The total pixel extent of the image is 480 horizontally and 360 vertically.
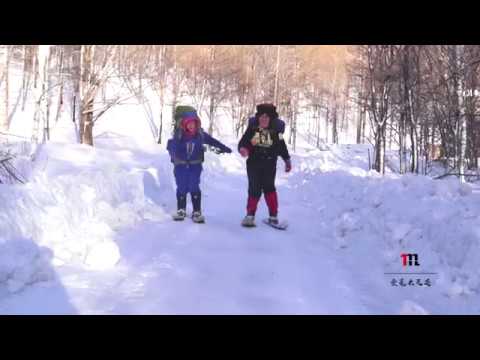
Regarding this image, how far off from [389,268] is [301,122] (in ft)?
172

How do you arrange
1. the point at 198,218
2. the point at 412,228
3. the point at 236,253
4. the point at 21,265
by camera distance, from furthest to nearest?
1. the point at 198,218
2. the point at 412,228
3. the point at 236,253
4. the point at 21,265

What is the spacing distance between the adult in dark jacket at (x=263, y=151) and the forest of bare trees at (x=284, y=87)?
538 cm

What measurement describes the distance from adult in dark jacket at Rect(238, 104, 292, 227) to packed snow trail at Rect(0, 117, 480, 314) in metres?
0.50

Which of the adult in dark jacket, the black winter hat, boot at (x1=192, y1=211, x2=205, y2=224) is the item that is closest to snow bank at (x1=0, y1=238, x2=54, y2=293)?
boot at (x1=192, y1=211, x2=205, y2=224)

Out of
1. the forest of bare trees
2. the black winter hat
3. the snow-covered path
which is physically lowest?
the snow-covered path

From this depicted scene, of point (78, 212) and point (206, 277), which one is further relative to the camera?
point (78, 212)

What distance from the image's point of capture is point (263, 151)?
6844 mm

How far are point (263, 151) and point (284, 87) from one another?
30881mm

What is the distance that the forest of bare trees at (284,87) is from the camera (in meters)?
13.7

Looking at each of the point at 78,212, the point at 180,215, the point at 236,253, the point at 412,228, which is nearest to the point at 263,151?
the point at 180,215

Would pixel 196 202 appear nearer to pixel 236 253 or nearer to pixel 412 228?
pixel 236 253

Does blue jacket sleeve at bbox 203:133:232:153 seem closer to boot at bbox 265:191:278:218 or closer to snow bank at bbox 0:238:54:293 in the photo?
boot at bbox 265:191:278:218

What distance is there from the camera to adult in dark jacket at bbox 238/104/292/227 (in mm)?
6773

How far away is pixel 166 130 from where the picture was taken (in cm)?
3959
